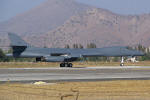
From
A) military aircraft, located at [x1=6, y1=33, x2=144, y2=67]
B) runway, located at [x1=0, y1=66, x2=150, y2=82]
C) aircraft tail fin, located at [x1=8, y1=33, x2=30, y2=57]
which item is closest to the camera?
runway, located at [x1=0, y1=66, x2=150, y2=82]

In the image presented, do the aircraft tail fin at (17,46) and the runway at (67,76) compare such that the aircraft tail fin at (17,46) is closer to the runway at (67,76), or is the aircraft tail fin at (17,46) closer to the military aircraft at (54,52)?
the military aircraft at (54,52)

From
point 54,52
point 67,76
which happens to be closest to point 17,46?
point 54,52

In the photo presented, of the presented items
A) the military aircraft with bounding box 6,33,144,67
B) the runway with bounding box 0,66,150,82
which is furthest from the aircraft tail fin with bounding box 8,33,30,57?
the runway with bounding box 0,66,150,82

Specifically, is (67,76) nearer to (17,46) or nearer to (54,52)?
(54,52)

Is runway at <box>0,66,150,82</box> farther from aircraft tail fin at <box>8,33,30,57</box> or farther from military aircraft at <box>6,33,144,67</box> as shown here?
aircraft tail fin at <box>8,33,30,57</box>

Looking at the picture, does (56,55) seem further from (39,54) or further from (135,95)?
(135,95)

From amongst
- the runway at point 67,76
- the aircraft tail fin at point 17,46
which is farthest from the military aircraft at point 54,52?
the runway at point 67,76

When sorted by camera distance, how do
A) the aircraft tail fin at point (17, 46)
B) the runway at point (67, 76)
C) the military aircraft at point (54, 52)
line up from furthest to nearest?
the aircraft tail fin at point (17, 46) → the military aircraft at point (54, 52) → the runway at point (67, 76)

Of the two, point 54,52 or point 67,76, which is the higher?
point 54,52

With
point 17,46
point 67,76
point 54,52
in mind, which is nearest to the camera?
point 67,76

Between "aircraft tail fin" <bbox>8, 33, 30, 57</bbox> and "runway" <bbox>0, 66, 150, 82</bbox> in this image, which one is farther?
"aircraft tail fin" <bbox>8, 33, 30, 57</bbox>

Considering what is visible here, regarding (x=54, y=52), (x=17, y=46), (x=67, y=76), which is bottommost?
(x=67, y=76)

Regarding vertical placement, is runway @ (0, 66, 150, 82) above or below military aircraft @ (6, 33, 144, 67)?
below

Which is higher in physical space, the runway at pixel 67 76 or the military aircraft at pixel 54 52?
the military aircraft at pixel 54 52
